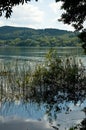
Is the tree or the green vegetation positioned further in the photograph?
the green vegetation

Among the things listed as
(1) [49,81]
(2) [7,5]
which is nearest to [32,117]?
(1) [49,81]

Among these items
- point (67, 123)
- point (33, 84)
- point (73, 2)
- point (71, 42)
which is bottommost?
point (67, 123)

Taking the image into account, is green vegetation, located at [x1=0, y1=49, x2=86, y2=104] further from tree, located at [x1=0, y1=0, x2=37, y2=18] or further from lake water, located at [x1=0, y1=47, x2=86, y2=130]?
tree, located at [x1=0, y1=0, x2=37, y2=18]

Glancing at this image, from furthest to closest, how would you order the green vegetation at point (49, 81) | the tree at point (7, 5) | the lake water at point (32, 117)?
the green vegetation at point (49, 81)
the lake water at point (32, 117)
the tree at point (7, 5)

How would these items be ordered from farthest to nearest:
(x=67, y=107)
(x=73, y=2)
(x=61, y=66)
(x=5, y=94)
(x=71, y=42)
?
(x=71, y=42), (x=61, y=66), (x=5, y=94), (x=67, y=107), (x=73, y=2)

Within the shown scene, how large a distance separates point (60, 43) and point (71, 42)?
9.22 metres

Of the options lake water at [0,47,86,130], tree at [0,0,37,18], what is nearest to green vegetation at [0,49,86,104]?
lake water at [0,47,86,130]

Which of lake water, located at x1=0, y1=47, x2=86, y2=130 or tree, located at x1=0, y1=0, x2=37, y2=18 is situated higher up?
tree, located at x1=0, y1=0, x2=37, y2=18

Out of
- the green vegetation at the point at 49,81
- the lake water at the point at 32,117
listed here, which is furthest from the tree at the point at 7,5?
the green vegetation at the point at 49,81

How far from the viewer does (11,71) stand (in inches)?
778

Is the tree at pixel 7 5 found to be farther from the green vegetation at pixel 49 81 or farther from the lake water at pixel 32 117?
the green vegetation at pixel 49 81

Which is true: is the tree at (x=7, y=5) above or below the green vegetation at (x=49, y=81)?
above

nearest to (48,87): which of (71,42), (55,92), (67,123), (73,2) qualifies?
(55,92)

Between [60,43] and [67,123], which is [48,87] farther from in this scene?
[60,43]
